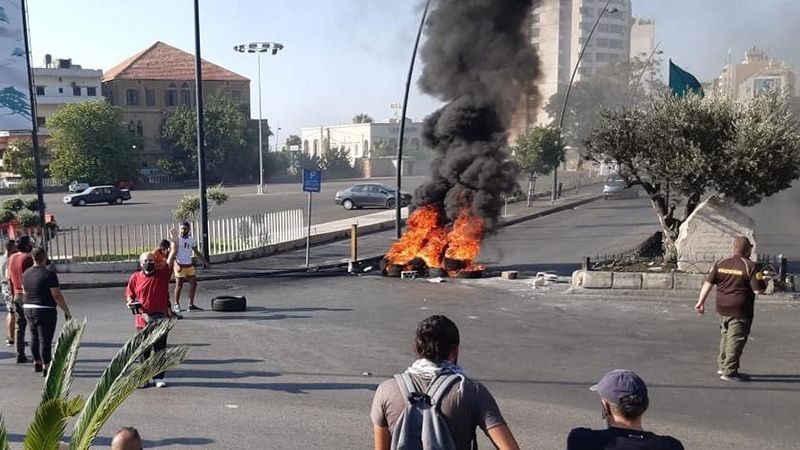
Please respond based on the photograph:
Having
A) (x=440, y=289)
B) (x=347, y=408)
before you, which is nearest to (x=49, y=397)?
(x=347, y=408)

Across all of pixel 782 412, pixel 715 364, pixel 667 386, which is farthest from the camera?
pixel 715 364

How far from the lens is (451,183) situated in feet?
53.9

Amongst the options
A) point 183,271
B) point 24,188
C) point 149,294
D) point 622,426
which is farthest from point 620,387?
point 24,188

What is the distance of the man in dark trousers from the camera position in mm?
7504

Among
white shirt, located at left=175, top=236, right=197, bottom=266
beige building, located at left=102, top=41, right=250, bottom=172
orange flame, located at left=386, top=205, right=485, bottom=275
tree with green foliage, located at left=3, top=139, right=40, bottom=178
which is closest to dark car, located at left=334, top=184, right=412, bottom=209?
orange flame, located at left=386, top=205, right=485, bottom=275

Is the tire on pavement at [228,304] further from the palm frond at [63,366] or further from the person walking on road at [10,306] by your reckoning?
the palm frond at [63,366]

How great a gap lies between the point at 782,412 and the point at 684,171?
7.21 m

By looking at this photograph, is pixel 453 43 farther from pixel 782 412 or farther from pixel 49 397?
pixel 49 397

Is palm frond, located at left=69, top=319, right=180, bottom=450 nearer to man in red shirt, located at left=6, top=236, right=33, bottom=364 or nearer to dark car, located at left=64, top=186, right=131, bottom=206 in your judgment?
man in red shirt, located at left=6, top=236, right=33, bottom=364

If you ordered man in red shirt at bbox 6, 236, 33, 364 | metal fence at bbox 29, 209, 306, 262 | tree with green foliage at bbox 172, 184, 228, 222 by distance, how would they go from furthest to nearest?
tree with green foliage at bbox 172, 184, 228, 222, metal fence at bbox 29, 209, 306, 262, man in red shirt at bbox 6, 236, 33, 364

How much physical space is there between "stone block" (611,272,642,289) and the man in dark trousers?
18.2 ft

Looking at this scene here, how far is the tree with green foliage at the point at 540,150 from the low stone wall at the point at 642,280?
73.1 feet

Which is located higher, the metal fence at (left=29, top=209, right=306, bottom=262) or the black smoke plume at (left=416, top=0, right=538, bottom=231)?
the black smoke plume at (left=416, top=0, right=538, bottom=231)

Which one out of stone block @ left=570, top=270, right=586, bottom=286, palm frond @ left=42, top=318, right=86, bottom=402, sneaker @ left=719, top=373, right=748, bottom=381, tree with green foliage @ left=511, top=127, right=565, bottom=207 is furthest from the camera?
tree with green foliage @ left=511, top=127, right=565, bottom=207
